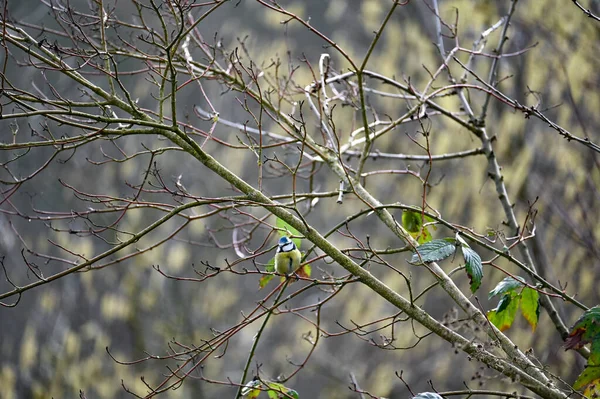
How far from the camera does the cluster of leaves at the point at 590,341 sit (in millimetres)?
1567

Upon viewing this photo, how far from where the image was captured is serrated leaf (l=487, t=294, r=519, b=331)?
1.79 metres

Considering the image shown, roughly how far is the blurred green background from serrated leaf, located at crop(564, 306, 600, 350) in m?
1.74

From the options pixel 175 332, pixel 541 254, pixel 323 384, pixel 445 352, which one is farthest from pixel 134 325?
pixel 541 254

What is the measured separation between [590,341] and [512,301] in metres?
0.23

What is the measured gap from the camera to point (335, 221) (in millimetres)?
6828

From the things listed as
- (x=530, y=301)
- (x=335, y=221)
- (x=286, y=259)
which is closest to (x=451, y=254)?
(x=530, y=301)

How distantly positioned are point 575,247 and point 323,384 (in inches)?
130

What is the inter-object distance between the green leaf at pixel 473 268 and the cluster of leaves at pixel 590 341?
0.89 ft

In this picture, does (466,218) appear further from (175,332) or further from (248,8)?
(248,8)

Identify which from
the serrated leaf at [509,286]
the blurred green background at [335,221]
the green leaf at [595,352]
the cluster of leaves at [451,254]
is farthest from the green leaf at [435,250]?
the blurred green background at [335,221]

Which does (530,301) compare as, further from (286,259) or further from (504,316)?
(286,259)

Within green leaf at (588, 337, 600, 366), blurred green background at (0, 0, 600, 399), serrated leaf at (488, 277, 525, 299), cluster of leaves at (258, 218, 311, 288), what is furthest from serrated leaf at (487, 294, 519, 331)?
blurred green background at (0, 0, 600, 399)

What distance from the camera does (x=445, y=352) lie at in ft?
18.1

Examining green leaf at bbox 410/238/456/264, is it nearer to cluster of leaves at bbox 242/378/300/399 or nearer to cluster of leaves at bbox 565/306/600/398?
cluster of leaves at bbox 565/306/600/398
